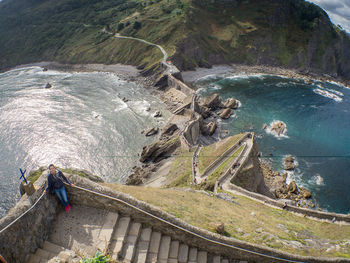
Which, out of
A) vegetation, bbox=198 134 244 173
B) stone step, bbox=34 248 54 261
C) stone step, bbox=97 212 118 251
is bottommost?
vegetation, bbox=198 134 244 173

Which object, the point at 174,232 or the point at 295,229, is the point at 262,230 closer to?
the point at 295,229

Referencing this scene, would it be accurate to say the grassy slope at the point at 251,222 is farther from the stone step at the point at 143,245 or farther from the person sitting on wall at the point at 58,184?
the person sitting on wall at the point at 58,184

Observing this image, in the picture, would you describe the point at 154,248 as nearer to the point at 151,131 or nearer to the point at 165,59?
the point at 151,131

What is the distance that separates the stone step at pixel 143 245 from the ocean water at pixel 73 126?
39.8 metres

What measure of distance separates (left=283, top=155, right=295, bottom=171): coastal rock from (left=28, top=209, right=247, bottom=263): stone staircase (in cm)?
4377

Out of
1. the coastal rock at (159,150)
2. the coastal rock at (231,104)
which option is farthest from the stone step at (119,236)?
the coastal rock at (231,104)

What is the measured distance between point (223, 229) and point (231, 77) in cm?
10056

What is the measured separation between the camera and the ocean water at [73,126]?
5381cm

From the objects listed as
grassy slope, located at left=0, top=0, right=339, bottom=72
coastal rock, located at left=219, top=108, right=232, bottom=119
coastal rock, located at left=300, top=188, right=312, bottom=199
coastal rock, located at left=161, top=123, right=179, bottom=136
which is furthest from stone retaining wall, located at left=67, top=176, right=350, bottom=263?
grassy slope, located at left=0, top=0, right=339, bottom=72

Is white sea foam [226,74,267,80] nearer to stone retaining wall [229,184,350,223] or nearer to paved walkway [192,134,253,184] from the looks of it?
paved walkway [192,134,253,184]

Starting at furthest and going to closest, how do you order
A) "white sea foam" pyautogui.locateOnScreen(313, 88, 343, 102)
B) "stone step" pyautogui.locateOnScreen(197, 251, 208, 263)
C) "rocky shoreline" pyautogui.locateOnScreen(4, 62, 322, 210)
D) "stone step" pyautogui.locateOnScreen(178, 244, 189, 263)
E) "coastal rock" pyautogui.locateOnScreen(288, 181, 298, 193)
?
"white sea foam" pyautogui.locateOnScreen(313, 88, 343, 102) < "rocky shoreline" pyautogui.locateOnScreen(4, 62, 322, 210) < "coastal rock" pyautogui.locateOnScreen(288, 181, 298, 193) < "stone step" pyautogui.locateOnScreen(197, 251, 208, 263) < "stone step" pyautogui.locateOnScreen(178, 244, 189, 263)

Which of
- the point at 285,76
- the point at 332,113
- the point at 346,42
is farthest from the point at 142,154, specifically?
the point at 346,42

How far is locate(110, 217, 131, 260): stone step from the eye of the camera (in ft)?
36.1

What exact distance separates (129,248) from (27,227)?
5.11 metres
